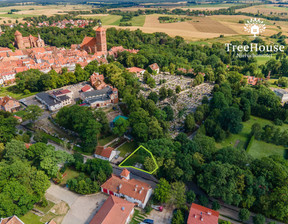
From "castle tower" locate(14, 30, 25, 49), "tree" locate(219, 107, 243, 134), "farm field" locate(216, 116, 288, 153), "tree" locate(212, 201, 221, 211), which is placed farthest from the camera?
"castle tower" locate(14, 30, 25, 49)

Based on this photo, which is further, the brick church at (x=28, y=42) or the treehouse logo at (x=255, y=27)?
the treehouse logo at (x=255, y=27)

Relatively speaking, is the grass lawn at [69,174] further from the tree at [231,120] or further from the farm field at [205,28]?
the farm field at [205,28]

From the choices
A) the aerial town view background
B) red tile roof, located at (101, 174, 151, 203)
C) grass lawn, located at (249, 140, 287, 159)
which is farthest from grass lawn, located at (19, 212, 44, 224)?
grass lawn, located at (249, 140, 287, 159)

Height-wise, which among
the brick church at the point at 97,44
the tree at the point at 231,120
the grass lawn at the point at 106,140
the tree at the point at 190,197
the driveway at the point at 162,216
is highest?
the brick church at the point at 97,44

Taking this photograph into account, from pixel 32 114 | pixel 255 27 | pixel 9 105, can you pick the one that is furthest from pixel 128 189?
pixel 255 27

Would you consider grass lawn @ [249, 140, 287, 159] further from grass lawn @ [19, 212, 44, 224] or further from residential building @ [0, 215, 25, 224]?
residential building @ [0, 215, 25, 224]

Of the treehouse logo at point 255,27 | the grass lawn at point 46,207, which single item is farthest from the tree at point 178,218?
the treehouse logo at point 255,27

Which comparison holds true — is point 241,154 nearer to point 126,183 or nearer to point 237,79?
point 126,183
